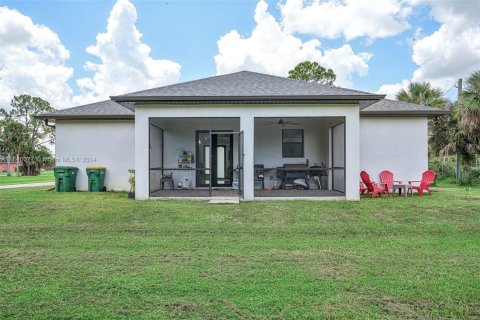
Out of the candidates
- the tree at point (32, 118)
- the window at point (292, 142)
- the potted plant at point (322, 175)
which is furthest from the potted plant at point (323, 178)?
the tree at point (32, 118)

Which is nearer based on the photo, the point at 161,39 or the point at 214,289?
the point at 214,289

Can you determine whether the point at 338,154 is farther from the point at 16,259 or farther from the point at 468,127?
the point at 16,259

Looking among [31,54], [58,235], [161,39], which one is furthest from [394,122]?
[31,54]

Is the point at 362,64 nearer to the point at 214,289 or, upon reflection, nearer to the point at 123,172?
the point at 123,172

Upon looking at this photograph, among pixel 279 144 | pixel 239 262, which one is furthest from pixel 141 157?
pixel 239 262

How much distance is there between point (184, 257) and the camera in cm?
477

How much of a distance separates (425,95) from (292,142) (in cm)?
1118

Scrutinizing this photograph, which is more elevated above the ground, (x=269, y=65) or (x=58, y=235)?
(x=269, y=65)

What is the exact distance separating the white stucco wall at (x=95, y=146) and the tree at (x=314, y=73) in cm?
2091

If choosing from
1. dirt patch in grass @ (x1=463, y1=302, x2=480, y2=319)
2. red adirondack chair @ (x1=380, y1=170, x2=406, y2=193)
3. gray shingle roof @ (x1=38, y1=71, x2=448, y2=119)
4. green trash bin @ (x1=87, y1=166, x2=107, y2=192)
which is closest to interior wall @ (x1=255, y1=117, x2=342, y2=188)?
gray shingle roof @ (x1=38, y1=71, x2=448, y2=119)

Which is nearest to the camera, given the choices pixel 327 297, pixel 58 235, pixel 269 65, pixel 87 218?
pixel 327 297

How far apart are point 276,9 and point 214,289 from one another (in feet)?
59.8

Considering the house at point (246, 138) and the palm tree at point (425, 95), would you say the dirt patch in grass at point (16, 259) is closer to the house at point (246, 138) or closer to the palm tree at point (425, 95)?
the house at point (246, 138)

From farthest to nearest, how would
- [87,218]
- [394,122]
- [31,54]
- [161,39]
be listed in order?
[31,54]
[161,39]
[394,122]
[87,218]
